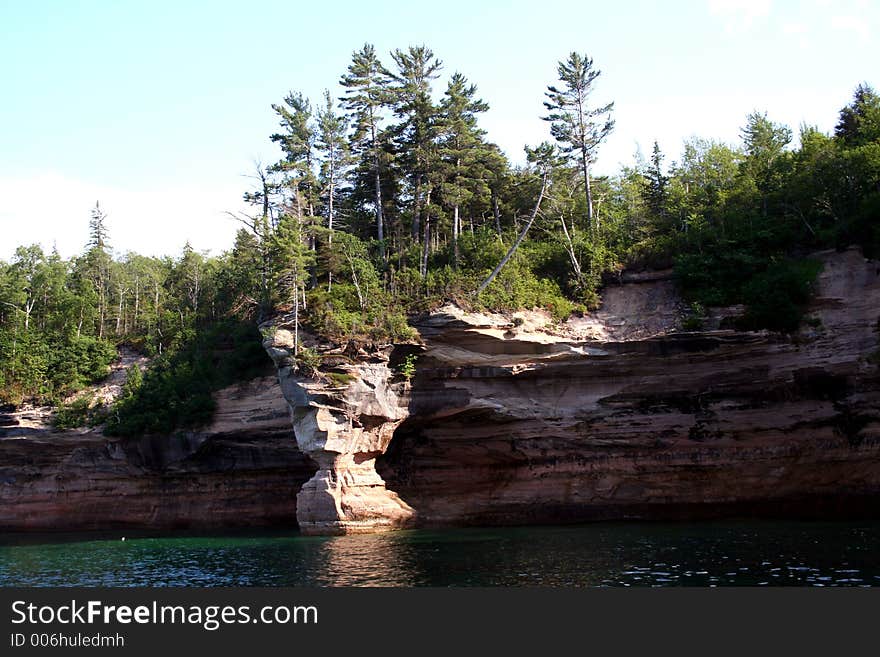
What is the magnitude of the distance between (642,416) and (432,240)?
1695 centimetres

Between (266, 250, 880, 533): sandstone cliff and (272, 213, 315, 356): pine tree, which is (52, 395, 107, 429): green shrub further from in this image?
(266, 250, 880, 533): sandstone cliff

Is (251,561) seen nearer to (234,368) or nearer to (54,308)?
(234,368)

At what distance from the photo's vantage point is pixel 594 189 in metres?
47.8

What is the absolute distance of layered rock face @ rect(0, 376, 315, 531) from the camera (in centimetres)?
3622

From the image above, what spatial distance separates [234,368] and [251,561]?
52.4ft

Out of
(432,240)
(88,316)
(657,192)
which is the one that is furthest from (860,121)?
(88,316)

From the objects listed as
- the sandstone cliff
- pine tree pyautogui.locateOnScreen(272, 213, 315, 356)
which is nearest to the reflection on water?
the sandstone cliff

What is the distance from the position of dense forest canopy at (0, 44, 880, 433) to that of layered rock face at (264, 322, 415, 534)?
1.80 meters

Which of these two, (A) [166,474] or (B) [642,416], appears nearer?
(B) [642,416]

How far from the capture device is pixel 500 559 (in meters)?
21.5

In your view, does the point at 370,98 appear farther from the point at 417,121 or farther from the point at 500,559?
the point at 500,559

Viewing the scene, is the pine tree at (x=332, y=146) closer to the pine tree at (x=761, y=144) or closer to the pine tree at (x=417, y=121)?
the pine tree at (x=417, y=121)

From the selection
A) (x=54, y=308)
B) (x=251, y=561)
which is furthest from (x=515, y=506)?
(x=54, y=308)

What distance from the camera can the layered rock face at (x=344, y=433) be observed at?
99.5 ft
